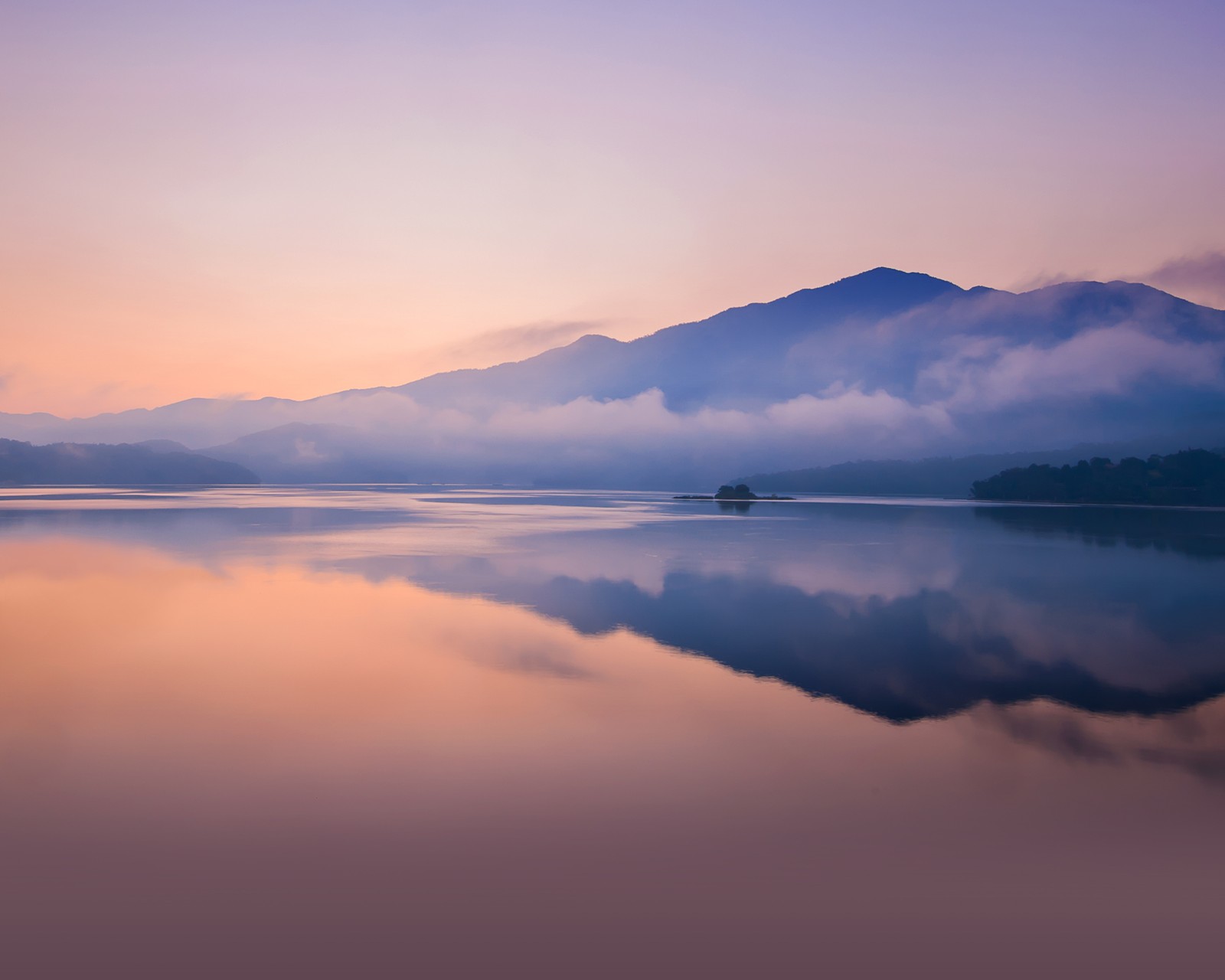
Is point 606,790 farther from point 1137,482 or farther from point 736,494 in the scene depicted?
point 736,494

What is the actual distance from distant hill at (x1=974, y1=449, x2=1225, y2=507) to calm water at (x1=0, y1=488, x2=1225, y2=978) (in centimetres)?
13706

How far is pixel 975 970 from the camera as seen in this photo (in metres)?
6.38

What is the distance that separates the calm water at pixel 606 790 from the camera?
6742 mm

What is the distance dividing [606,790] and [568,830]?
1.26 m

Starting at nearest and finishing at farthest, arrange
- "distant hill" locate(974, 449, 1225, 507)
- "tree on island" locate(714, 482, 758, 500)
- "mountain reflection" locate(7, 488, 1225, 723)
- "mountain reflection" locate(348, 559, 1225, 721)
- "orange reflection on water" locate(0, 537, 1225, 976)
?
"orange reflection on water" locate(0, 537, 1225, 976), "mountain reflection" locate(348, 559, 1225, 721), "mountain reflection" locate(7, 488, 1225, 723), "distant hill" locate(974, 449, 1225, 507), "tree on island" locate(714, 482, 758, 500)

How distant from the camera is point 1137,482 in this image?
140625 millimetres

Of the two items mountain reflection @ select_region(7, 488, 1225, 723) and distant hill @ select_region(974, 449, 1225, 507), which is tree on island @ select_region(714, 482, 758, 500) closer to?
distant hill @ select_region(974, 449, 1225, 507)

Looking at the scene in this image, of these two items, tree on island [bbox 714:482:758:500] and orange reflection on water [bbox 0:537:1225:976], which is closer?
orange reflection on water [bbox 0:537:1225:976]

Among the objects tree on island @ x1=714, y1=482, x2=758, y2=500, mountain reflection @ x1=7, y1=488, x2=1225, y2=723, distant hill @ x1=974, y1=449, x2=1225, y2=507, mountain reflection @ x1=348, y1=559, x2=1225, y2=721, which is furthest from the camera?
tree on island @ x1=714, y1=482, x2=758, y2=500

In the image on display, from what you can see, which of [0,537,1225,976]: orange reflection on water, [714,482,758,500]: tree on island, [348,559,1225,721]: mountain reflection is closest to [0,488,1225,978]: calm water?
[0,537,1225,976]: orange reflection on water

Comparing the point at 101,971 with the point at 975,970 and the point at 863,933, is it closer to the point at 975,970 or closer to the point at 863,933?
the point at 863,933

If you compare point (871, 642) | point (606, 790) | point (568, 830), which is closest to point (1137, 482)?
point (871, 642)

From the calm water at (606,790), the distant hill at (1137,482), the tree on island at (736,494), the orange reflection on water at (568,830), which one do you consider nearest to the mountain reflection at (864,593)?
the calm water at (606,790)

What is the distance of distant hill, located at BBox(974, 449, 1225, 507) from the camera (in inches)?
5256
